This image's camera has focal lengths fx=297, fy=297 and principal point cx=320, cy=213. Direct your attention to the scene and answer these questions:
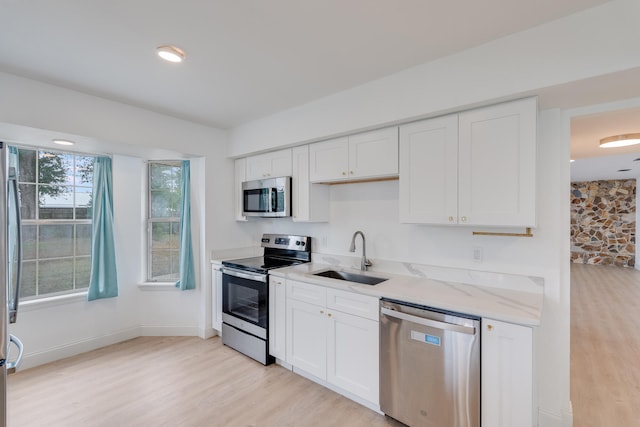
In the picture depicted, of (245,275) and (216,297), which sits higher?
(245,275)

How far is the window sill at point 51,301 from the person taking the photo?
291 cm

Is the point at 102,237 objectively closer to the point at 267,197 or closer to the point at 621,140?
the point at 267,197

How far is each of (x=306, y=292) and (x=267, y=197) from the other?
1.22 meters

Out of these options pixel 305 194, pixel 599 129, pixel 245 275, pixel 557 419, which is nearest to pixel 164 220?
pixel 245 275

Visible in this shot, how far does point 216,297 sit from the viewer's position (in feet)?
11.7

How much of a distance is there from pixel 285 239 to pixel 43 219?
2.53 m

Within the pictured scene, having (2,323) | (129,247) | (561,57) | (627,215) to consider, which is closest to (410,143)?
(561,57)

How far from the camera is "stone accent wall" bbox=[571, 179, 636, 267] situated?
8.08 metres

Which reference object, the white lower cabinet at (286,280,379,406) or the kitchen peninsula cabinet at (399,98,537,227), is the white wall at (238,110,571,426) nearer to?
the kitchen peninsula cabinet at (399,98,537,227)

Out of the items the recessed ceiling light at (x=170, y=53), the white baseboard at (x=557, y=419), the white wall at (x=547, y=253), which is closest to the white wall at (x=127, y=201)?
the recessed ceiling light at (x=170, y=53)

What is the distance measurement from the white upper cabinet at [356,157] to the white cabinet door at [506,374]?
4.30 ft

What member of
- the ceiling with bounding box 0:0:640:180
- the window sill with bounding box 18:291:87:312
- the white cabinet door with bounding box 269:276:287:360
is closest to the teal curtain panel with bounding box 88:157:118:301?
the window sill with bounding box 18:291:87:312

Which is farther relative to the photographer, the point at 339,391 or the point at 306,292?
the point at 306,292

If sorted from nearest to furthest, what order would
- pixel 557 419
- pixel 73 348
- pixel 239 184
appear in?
pixel 557 419
pixel 73 348
pixel 239 184
